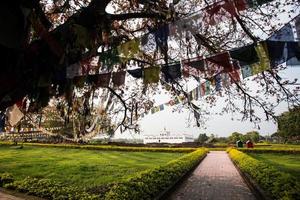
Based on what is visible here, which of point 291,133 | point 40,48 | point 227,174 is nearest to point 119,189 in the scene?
point 40,48

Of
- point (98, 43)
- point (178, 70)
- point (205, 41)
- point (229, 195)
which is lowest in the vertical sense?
point (229, 195)

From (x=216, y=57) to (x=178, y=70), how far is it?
2.38ft

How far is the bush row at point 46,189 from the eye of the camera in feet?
29.0

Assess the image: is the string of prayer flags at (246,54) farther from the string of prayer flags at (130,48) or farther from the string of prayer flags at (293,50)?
the string of prayer flags at (130,48)

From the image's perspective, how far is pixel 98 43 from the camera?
605 centimetres

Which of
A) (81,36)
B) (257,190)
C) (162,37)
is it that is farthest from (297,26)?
(257,190)

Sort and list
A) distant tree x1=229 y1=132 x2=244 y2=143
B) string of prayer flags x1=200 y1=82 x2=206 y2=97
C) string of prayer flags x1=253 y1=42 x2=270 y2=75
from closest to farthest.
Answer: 1. string of prayer flags x1=253 y1=42 x2=270 y2=75
2. string of prayer flags x1=200 y1=82 x2=206 y2=97
3. distant tree x1=229 y1=132 x2=244 y2=143

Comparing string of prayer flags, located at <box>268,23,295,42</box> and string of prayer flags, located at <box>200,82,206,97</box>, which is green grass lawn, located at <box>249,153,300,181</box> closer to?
string of prayer flags, located at <box>200,82,206,97</box>

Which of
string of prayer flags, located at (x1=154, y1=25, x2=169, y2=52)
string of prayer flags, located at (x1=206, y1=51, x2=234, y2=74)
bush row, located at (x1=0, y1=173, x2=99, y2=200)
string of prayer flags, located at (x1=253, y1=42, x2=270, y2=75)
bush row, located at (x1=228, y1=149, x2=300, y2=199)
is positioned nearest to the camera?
string of prayer flags, located at (x1=154, y1=25, x2=169, y2=52)

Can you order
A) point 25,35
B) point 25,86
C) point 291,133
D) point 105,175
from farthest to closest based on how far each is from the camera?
point 291,133, point 105,175, point 25,86, point 25,35

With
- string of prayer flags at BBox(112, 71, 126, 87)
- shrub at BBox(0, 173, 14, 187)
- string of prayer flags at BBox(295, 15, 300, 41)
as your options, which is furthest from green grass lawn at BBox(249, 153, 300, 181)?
shrub at BBox(0, 173, 14, 187)

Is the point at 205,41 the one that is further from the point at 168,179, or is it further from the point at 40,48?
the point at 168,179

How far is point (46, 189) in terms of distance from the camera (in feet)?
32.3

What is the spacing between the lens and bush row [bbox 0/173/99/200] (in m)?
8.84
